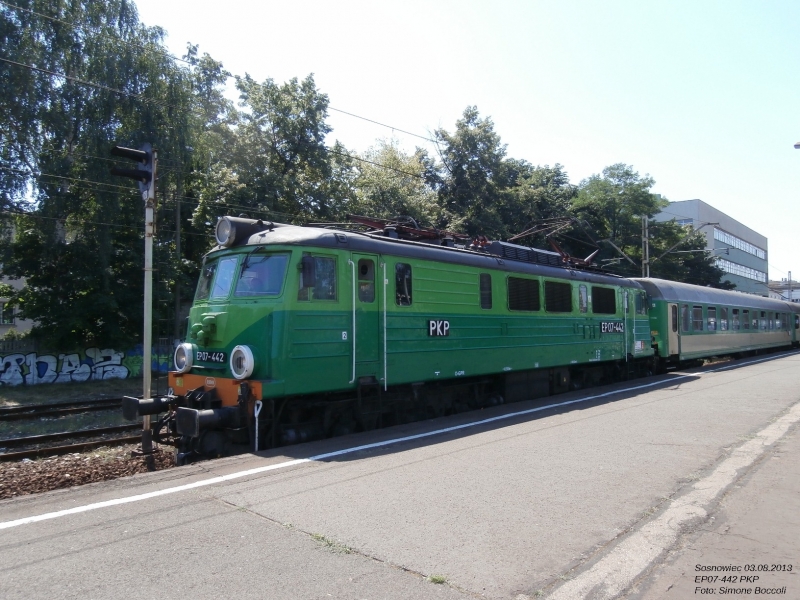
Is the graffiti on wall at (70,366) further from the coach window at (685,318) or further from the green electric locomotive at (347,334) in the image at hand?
the coach window at (685,318)

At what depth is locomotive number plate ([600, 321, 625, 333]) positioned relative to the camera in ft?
54.4

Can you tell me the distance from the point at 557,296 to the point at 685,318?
35.3 ft

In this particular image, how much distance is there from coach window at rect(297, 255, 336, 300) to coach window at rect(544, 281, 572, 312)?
6.63m

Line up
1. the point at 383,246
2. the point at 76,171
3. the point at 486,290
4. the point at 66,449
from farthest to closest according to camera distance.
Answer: the point at 76,171, the point at 486,290, the point at 66,449, the point at 383,246

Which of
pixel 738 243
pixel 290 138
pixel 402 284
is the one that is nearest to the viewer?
pixel 402 284

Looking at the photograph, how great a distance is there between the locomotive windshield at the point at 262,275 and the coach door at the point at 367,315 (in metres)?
1.22

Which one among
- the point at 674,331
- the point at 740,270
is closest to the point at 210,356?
the point at 674,331

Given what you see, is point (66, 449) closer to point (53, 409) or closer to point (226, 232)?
point (226, 232)

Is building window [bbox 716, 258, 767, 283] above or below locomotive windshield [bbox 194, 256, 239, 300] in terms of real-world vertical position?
above

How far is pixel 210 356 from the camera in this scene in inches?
351

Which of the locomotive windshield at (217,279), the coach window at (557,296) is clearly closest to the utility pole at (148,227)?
the locomotive windshield at (217,279)

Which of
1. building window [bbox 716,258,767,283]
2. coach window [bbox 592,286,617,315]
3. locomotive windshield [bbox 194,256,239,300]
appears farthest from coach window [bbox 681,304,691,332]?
building window [bbox 716,258,767,283]

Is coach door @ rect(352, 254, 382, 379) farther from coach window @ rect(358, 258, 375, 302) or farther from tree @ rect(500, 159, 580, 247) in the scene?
tree @ rect(500, 159, 580, 247)

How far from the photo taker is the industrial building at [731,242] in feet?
216
